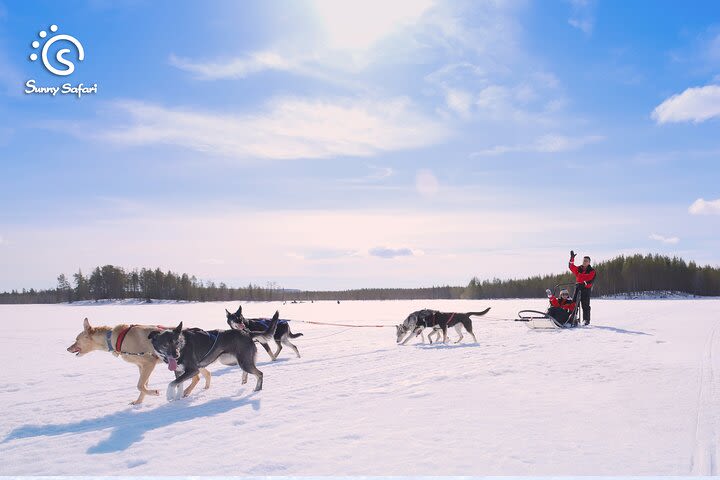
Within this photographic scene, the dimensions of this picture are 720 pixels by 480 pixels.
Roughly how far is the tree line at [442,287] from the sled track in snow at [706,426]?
250 feet

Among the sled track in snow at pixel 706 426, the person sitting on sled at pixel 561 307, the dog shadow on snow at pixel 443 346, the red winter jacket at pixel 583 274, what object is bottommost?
the dog shadow on snow at pixel 443 346

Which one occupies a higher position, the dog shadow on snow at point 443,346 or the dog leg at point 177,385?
the dog leg at point 177,385

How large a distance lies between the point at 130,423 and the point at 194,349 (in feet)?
4.21

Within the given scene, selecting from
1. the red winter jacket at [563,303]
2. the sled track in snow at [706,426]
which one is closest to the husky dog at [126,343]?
the sled track in snow at [706,426]

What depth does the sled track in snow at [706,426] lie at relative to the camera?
11.8ft

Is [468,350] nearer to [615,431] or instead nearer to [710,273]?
[615,431]

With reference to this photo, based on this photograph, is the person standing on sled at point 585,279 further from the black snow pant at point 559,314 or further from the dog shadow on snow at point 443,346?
the dog shadow on snow at point 443,346

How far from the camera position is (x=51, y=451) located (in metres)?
4.29

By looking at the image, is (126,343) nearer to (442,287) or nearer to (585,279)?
(585,279)

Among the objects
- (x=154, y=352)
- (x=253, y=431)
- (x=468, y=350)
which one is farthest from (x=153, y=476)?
(x=468, y=350)

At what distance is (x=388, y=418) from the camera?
4.93 metres

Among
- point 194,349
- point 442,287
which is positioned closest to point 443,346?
point 194,349

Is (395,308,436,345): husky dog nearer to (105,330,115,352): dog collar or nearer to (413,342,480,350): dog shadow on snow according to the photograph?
(413,342,480,350): dog shadow on snow

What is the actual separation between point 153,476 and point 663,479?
11.8 ft
